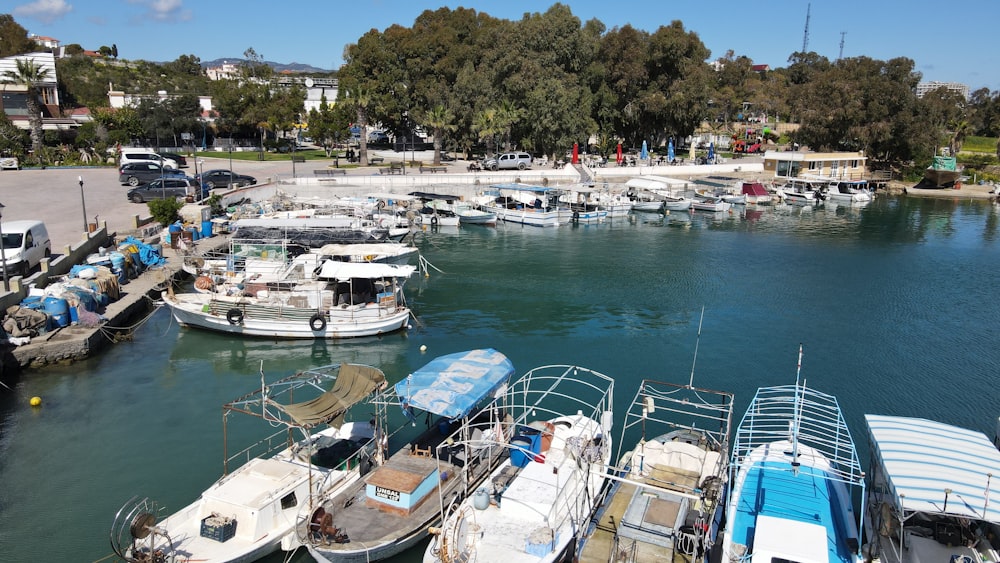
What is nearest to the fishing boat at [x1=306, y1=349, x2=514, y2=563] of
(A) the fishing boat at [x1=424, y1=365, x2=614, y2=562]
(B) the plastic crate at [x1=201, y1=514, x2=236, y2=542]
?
(A) the fishing boat at [x1=424, y1=365, x2=614, y2=562]

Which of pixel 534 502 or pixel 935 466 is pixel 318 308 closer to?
pixel 534 502

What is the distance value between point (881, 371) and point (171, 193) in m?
45.0

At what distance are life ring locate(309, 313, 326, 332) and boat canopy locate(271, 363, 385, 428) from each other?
1066cm

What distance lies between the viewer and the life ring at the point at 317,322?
2825 centimetres

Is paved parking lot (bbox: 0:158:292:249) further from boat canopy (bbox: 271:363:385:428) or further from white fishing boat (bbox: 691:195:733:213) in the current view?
white fishing boat (bbox: 691:195:733:213)

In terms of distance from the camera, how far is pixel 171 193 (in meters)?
49.3

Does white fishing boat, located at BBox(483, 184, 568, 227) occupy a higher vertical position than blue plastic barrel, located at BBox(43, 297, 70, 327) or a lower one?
higher

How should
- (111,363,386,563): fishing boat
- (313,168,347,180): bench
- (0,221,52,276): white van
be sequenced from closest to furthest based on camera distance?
(111,363,386,563): fishing boat → (0,221,52,276): white van → (313,168,347,180): bench

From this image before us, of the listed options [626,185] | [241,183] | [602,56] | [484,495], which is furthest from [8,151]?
[484,495]

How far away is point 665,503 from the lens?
14633mm

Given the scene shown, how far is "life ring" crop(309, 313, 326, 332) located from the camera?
28250mm

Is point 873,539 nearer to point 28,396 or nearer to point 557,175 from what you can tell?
point 28,396

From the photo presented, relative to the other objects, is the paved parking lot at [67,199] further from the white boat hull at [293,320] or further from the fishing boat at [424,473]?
the fishing boat at [424,473]

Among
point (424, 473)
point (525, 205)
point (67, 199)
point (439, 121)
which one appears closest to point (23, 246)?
point (67, 199)
